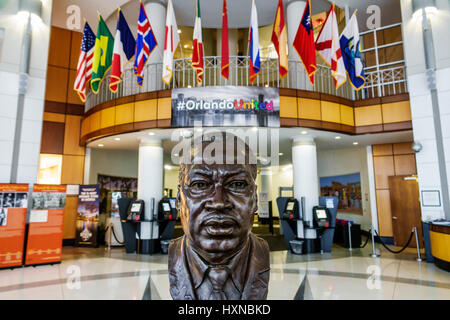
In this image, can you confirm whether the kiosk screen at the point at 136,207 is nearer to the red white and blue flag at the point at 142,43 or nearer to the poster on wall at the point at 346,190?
the red white and blue flag at the point at 142,43

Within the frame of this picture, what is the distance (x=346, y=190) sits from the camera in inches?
482

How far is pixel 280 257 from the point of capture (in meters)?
7.73

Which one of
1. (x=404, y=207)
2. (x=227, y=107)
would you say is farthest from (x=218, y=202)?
(x=404, y=207)

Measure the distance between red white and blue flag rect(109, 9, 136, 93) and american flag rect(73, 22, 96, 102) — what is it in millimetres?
774

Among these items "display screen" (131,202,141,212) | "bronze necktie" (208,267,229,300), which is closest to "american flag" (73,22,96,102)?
"display screen" (131,202,141,212)

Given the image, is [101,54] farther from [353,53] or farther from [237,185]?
[237,185]

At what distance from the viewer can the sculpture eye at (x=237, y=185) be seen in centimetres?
126

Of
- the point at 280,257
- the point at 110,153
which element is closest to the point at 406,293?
the point at 280,257

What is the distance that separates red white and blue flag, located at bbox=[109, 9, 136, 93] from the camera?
7379mm

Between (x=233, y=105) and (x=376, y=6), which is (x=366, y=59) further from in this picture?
(x=233, y=105)

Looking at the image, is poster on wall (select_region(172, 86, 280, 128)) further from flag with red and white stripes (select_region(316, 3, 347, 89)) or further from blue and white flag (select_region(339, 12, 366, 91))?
blue and white flag (select_region(339, 12, 366, 91))

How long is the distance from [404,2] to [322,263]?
24.5 feet

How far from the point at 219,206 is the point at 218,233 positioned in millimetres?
119

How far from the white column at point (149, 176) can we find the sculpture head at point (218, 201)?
7.54 metres
